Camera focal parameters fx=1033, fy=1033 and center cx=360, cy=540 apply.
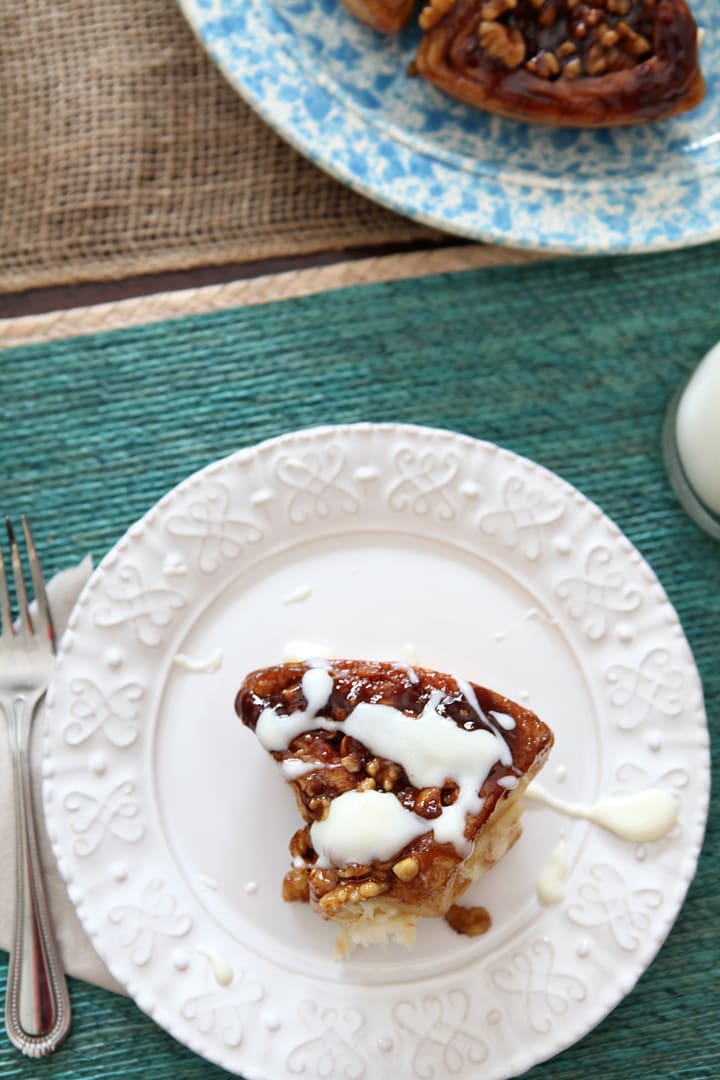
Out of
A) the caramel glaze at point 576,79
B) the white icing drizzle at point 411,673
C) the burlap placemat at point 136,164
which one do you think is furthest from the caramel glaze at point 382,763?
the caramel glaze at point 576,79

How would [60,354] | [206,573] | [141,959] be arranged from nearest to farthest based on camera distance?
[141,959]
[206,573]
[60,354]

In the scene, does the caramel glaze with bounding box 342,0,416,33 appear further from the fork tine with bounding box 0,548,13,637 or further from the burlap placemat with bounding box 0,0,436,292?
the fork tine with bounding box 0,548,13,637

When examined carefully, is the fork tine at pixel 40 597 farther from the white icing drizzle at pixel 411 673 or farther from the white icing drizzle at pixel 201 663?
the white icing drizzle at pixel 411 673

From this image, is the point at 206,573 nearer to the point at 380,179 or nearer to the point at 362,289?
the point at 362,289

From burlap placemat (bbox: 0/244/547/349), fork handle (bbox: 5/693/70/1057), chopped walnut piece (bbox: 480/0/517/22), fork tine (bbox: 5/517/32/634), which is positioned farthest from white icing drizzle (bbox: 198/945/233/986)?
chopped walnut piece (bbox: 480/0/517/22)

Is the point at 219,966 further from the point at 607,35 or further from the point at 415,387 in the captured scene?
the point at 607,35

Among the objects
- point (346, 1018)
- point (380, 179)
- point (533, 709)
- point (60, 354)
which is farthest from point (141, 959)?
point (380, 179)

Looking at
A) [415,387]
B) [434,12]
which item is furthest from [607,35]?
[415,387]
